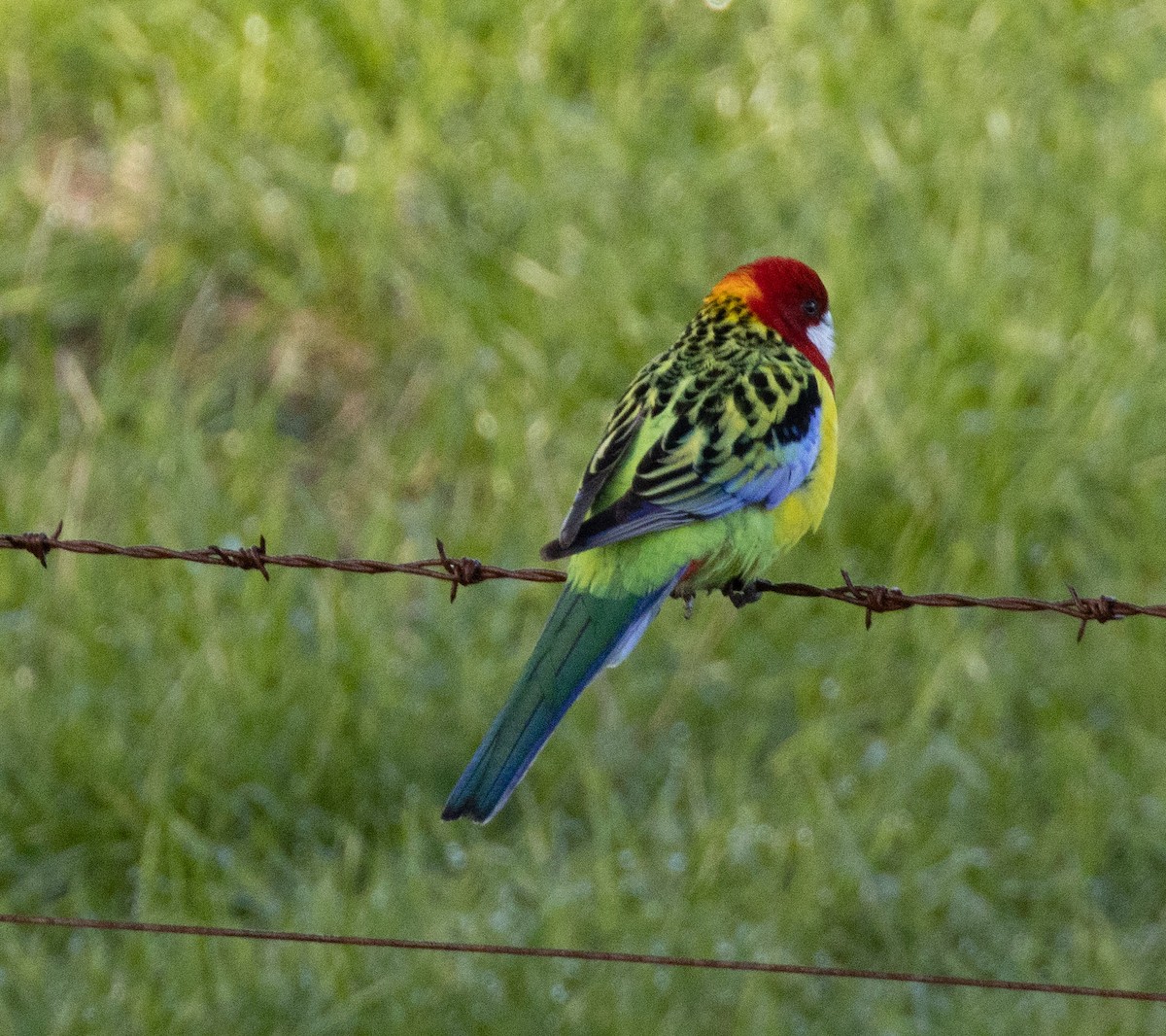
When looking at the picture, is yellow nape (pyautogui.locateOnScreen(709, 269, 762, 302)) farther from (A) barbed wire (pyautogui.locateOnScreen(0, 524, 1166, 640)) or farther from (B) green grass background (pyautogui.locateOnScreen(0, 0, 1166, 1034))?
(B) green grass background (pyautogui.locateOnScreen(0, 0, 1166, 1034))

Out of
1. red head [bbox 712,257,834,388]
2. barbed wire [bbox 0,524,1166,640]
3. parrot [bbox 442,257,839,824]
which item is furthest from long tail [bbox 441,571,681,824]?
red head [bbox 712,257,834,388]

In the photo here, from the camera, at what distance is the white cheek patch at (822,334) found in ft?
Answer: 16.5

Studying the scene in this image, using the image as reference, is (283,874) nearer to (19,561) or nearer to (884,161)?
(19,561)

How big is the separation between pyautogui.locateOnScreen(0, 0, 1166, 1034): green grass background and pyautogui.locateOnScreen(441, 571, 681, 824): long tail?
4.20 ft

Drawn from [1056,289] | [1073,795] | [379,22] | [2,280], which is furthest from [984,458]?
[2,280]

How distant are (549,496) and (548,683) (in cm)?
286

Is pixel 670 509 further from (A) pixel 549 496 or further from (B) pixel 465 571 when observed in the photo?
(A) pixel 549 496

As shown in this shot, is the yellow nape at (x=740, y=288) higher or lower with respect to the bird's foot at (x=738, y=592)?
higher

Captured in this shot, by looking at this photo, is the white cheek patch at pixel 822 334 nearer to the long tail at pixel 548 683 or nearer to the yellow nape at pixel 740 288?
the yellow nape at pixel 740 288

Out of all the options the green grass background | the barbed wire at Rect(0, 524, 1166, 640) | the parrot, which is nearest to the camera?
the barbed wire at Rect(0, 524, 1166, 640)

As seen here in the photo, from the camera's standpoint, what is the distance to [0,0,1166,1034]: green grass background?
5352 millimetres

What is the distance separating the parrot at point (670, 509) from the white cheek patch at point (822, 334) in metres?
0.24

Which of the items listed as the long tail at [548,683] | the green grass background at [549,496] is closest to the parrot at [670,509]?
the long tail at [548,683]

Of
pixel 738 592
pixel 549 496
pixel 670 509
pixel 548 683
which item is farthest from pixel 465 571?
pixel 549 496
